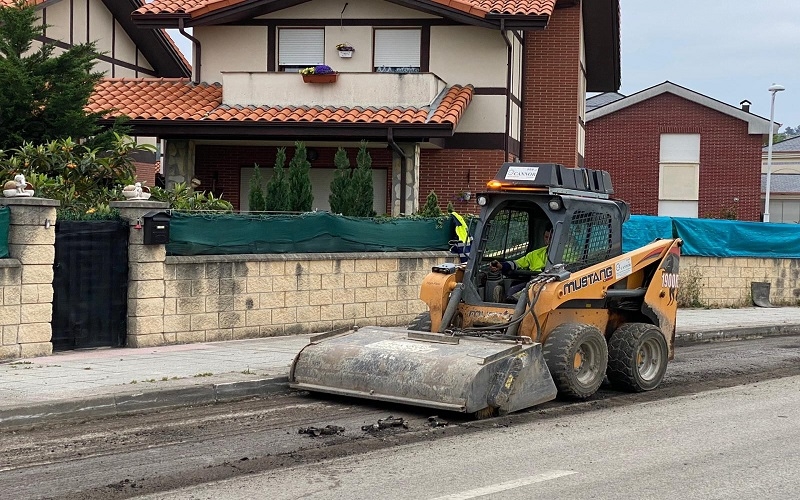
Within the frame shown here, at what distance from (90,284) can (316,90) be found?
9755 mm

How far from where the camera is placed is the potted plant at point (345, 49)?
2353 centimetres

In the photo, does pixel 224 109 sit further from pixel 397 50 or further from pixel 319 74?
pixel 397 50

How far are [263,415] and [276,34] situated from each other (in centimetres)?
1513

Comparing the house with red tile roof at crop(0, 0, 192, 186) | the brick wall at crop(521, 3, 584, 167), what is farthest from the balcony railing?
the house with red tile roof at crop(0, 0, 192, 186)

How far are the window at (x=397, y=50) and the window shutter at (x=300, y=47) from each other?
1276 mm

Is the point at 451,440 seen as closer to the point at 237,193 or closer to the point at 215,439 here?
the point at 215,439

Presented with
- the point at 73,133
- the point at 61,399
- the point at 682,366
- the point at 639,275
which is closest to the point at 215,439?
the point at 61,399

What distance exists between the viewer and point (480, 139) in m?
23.6

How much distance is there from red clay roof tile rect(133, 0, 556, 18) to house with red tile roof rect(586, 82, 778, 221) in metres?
23.4

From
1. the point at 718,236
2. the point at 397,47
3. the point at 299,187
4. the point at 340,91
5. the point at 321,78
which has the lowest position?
the point at 718,236

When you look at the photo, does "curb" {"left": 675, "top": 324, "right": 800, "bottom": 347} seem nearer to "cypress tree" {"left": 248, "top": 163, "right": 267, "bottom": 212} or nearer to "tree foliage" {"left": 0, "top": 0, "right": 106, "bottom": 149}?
"cypress tree" {"left": 248, "top": 163, "right": 267, "bottom": 212}

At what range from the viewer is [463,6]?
22422 millimetres

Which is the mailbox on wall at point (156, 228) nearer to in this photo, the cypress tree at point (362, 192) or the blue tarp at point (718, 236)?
the cypress tree at point (362, 192)

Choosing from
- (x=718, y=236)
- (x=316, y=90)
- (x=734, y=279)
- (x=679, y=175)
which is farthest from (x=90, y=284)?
(x=679, y=175)
